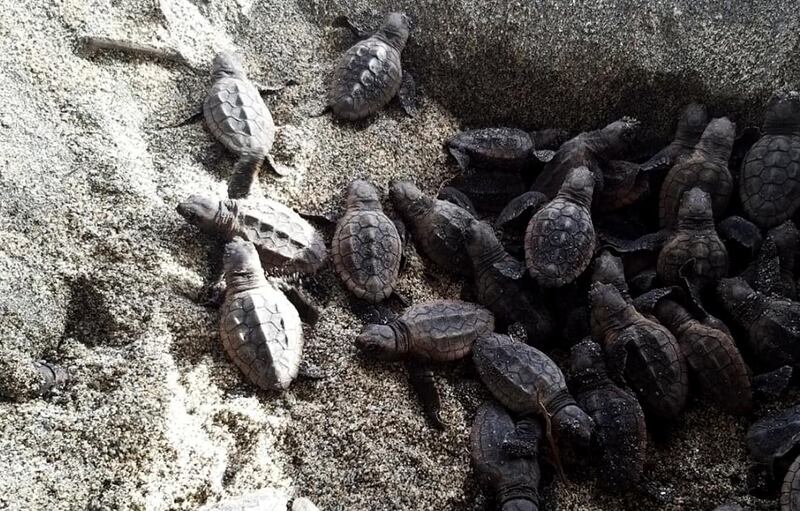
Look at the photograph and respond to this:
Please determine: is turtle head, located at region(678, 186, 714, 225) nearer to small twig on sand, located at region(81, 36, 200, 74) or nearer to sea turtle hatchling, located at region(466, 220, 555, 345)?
sea turtle hatchling, located at region(466, 220, 555, 345)

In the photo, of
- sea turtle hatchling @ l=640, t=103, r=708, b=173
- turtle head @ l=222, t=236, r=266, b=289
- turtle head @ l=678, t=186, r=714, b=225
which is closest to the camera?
turtle head @ l=222, t=236, r=266, b=289

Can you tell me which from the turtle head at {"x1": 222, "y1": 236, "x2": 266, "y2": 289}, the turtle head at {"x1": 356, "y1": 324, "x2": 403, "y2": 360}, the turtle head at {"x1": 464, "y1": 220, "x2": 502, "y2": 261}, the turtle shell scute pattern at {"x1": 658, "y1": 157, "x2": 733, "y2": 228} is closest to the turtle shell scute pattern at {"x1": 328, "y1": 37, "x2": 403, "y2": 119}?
the turtle head at {"x1": 464, "y1": 220, "x2": 502, "y2": 261}

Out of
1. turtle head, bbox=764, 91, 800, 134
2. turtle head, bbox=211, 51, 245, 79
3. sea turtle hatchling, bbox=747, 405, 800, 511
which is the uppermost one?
turtle head, bbox=764, 91, 800, 134

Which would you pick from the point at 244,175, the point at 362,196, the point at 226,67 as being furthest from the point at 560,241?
the point at 226,67

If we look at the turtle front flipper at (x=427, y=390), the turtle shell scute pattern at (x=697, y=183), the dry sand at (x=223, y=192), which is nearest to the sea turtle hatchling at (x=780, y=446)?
the dry sand at (x=223, y=192)

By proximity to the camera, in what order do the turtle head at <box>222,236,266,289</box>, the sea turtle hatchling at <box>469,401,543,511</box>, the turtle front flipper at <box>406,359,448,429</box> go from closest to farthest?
1. the sea turtle hatchling at <box>469,401,543,511</box>
2. the turtle front flipper at <box>406,359,448,429</box>
3. the turtle head at <box>222,236,266,289</box>

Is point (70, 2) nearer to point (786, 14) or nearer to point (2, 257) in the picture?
point (2, 257)
